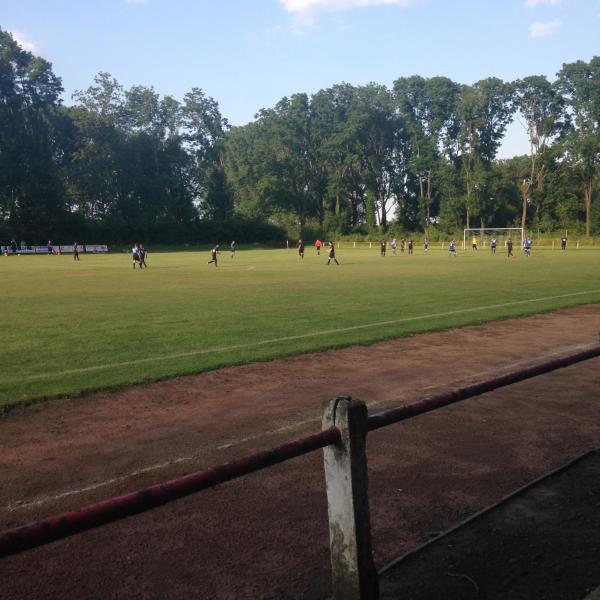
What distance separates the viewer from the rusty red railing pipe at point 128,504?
1.85m

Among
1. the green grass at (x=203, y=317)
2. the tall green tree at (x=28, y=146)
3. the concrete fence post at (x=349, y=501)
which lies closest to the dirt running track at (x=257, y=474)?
the concrete fence post at (x=349, y=501)

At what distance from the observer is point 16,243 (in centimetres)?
7019

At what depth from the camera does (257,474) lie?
523 cm

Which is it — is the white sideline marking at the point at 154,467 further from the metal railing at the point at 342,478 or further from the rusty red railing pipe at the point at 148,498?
the rusty red railing pipe at the point at 148,498

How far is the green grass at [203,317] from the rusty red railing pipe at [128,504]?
6322mm

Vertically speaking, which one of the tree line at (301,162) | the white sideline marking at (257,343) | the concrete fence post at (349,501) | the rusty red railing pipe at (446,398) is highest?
the tree line at (301,162)

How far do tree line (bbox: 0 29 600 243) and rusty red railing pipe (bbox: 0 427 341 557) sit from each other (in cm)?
7821

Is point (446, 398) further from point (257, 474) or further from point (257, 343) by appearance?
point (257, 343)

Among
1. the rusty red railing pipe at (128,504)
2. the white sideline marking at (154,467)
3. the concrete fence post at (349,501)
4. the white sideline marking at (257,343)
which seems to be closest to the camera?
the rusty red railing pipe at (128,504)

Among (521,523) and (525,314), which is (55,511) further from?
(525,314)

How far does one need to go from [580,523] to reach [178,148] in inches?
3726

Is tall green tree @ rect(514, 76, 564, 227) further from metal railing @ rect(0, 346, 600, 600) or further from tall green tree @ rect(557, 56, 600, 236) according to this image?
metal railing @ rect(0, 346, 600, 600)

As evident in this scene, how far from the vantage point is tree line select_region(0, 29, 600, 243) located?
255 ft

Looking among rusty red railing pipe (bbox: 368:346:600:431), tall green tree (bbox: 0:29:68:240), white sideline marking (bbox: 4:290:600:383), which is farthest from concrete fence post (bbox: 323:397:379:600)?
tall green tree (bbox: 0:29:68:240)
